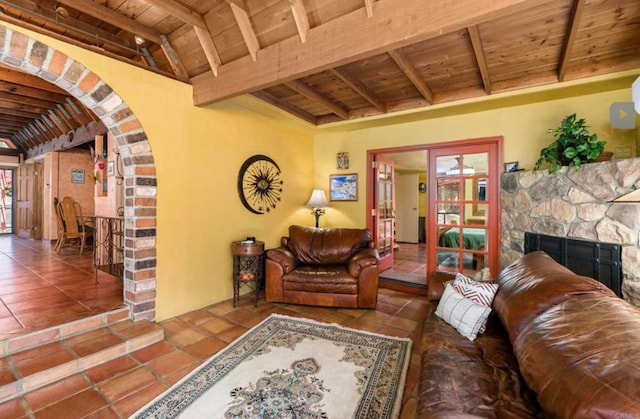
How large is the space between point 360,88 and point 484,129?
Answer: 1.74 metres

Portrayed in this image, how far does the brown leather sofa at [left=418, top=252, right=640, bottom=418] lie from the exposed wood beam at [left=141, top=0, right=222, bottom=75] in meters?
3.03

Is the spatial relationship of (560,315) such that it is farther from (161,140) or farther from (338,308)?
(161,140)

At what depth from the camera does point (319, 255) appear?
12.6ft

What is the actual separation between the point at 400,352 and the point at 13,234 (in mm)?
11120

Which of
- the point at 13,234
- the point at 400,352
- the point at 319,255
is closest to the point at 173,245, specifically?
the point at 319,255

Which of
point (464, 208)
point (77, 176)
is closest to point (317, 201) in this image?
point (464, 208)

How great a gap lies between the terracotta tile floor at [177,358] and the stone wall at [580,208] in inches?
58.9

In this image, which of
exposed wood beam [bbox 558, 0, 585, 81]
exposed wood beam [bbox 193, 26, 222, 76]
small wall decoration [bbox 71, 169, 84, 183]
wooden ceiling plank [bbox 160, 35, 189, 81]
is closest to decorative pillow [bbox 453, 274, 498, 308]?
exposed wood beam [bbox 558, 0, 585, 81]

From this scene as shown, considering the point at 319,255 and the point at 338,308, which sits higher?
the point at 319,255

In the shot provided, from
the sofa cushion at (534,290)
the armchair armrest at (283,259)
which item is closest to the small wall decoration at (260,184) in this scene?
the armchair armrest at (283,259)

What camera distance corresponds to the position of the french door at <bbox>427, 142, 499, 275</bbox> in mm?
3672

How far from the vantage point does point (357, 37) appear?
79.2 inches

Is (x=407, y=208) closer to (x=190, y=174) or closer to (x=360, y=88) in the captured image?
(x=360, y=88)

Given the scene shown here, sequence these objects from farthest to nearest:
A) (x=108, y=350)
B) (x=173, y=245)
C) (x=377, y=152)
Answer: (x=377, y=152) → (x=173, y=245) → (x=108, y=350)
